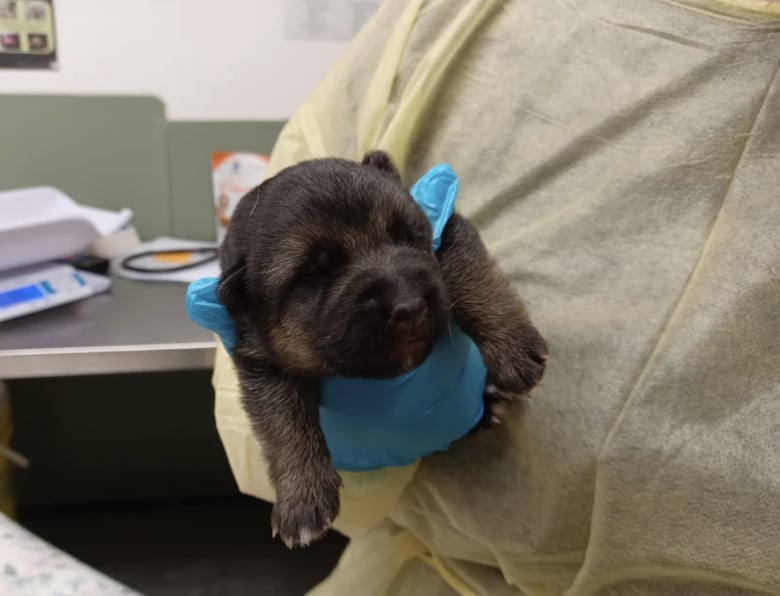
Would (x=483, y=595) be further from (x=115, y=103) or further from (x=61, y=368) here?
(x=115, y=103)

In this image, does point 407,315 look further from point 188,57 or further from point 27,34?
point 27,34

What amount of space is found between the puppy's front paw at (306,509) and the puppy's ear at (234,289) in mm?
199

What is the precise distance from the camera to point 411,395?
79 centimetres

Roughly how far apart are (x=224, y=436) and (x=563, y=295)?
1.69ft

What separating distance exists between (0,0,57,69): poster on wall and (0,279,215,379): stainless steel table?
26.4 inches

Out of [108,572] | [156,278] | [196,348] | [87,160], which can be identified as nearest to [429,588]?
[196,348]

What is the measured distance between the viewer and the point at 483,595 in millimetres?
889

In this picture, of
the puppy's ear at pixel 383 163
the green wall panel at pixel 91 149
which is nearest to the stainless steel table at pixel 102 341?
the green wall panel at pixel 91 149

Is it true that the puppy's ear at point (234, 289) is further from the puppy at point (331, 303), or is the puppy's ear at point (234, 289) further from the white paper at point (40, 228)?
the white paper at point (40, 228)

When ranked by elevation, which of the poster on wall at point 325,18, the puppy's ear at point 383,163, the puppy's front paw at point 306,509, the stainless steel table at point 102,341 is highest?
the poster on wall at point 325,18

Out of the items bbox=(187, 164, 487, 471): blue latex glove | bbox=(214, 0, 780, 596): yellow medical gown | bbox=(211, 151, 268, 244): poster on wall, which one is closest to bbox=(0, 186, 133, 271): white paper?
bbox=(211, 151, 268, 244): poster on wall

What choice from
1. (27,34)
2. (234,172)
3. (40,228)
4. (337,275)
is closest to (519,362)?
(337,275)

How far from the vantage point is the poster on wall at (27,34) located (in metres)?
1.69

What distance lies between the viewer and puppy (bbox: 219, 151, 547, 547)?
2.22ft
